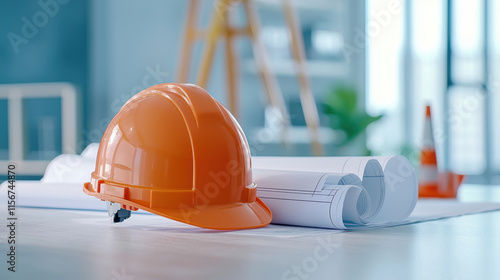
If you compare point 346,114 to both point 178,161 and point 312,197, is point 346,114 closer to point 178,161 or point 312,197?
point 312,197

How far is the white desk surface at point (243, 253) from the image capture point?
0.83 meters

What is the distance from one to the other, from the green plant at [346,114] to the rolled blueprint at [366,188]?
5053 mm

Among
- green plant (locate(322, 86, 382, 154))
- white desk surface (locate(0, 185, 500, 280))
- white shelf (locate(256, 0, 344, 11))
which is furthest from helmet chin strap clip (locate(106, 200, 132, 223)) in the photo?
green plant (locate(322, 86, 382, 154))

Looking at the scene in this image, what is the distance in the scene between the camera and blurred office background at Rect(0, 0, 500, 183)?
4.47 meters

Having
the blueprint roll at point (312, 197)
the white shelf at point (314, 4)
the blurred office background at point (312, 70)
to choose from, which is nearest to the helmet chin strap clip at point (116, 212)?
the blueprint roll at point (312, 197)

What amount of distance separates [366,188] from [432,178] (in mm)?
1240

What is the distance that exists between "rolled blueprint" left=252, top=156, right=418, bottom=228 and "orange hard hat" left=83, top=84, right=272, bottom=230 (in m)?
0.13

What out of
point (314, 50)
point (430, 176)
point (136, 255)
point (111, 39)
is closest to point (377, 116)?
point (314, 50)

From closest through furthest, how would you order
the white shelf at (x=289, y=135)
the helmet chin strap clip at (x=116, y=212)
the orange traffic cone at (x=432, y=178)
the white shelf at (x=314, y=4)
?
the helmet chin strap clip at (x=116, y=212), the orange traffic cone at (x=432, y=178), the white shelf at (x=289, y=135), the white shelf at (x=314, y=4)

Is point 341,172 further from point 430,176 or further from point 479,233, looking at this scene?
point 430,176

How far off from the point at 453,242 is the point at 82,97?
12.7ft

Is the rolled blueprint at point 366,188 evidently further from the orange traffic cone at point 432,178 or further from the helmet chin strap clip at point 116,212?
the orange traffic cone at point 432,178

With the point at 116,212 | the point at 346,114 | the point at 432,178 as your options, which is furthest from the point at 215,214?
the point at 346,114

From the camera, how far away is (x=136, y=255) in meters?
0.99
